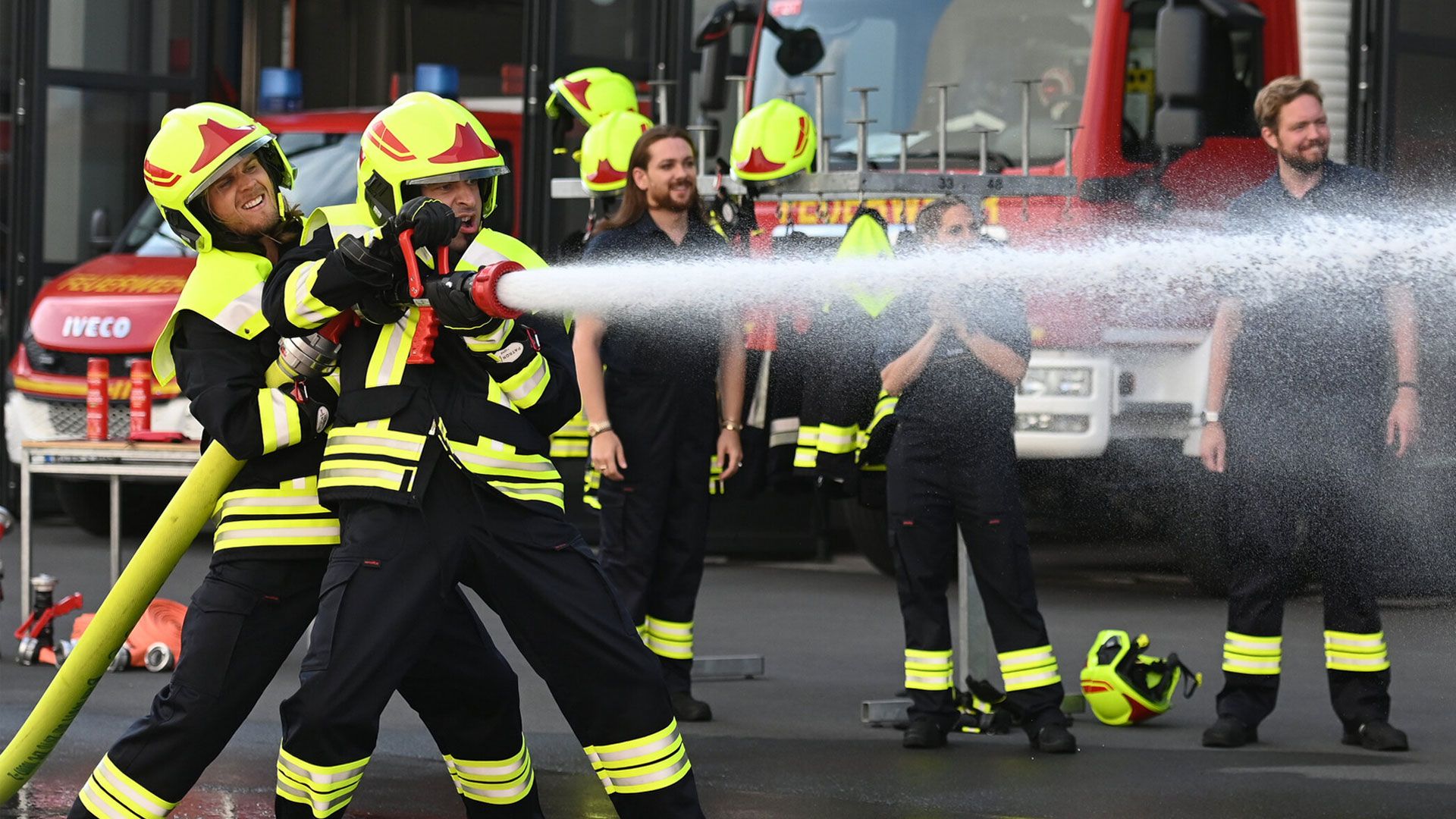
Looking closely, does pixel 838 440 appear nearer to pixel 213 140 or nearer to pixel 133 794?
pixel 213 140

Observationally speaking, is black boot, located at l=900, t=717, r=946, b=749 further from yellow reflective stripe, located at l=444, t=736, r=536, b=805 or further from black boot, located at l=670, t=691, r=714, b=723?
yellow reflective stripe, located at l=444, t=736, r=536, b=805

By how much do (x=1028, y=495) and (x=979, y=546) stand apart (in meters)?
3.41

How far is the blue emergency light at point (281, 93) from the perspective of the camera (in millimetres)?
13766

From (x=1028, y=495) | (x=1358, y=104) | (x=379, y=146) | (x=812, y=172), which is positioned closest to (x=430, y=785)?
(x=379, y=146)

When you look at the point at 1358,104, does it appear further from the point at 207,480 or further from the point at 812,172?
the point at 207,480

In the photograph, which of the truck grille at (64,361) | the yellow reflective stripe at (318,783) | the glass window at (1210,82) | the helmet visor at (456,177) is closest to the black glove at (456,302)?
the helmet visor at (456,177)

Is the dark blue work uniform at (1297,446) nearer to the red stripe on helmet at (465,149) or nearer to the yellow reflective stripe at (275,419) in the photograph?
the red stripe on helmet at (465,149)

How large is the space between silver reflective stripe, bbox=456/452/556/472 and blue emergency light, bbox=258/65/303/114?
9.88 meters

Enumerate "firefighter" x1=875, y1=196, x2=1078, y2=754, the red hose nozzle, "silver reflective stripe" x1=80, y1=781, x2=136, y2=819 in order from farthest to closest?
"firefighter" x1=875, y1=196, x2=1078, y2=754, "silver reflective stripe" x1=80, y1=781, x2=136, y2=819, the red hose nozzle

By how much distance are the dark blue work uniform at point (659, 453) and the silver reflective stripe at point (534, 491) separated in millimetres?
2408

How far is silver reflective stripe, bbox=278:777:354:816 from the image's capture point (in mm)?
4137

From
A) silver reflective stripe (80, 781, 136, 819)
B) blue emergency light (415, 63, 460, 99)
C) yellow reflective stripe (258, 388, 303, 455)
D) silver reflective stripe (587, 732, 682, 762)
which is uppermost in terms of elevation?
blue emergency light (415, 63, 460, 99)

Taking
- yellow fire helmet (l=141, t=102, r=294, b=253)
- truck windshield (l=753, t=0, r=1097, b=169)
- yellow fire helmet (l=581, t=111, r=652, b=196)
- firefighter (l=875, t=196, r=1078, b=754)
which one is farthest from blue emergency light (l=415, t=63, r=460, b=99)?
yellow fire helmet (l=141, t=102, r=294, b=253)

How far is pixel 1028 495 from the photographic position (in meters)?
9.73
